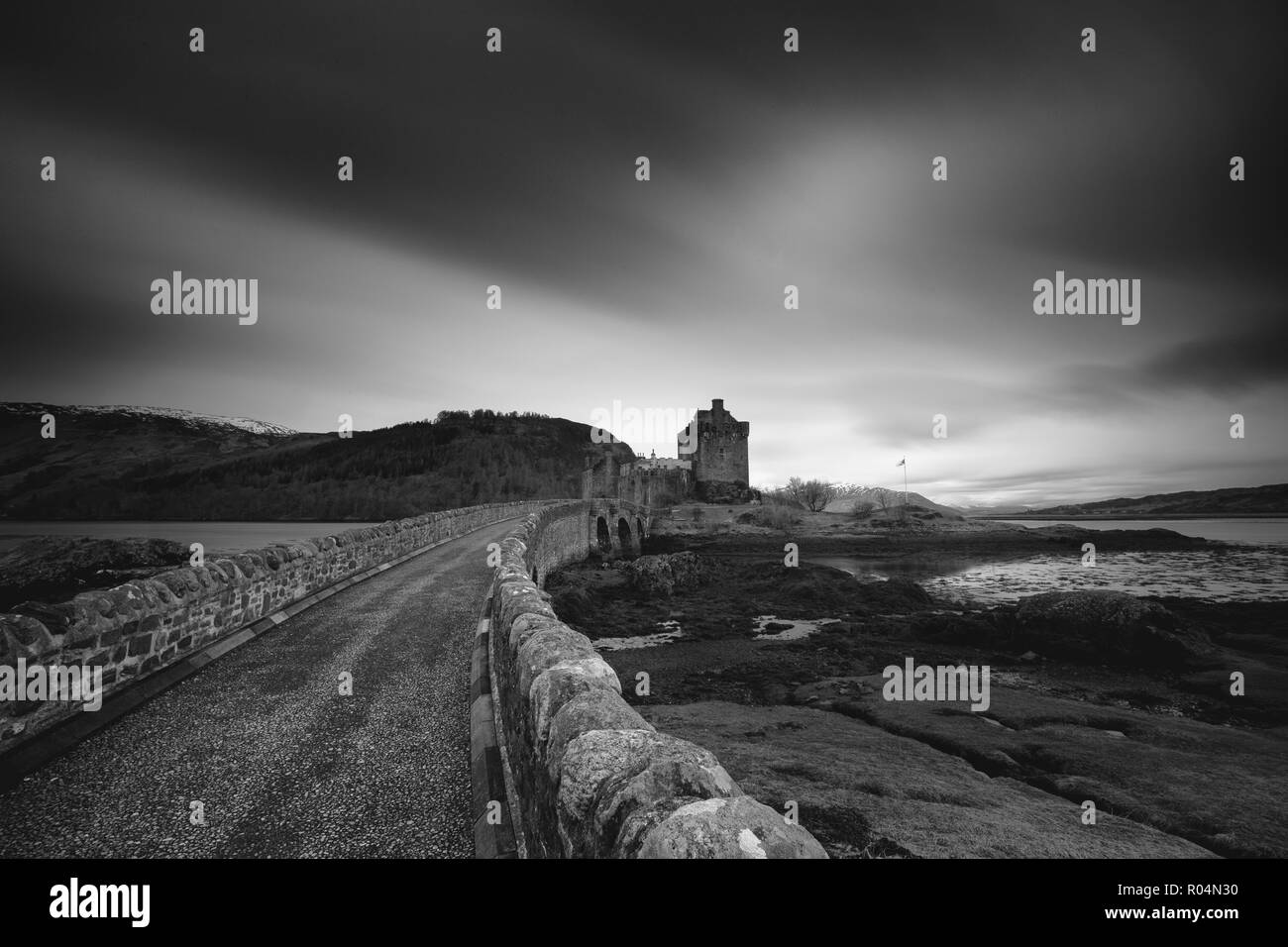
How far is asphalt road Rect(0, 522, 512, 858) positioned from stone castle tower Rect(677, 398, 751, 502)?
186 feet

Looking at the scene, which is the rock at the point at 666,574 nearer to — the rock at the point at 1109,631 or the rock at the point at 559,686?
the rock at the point at 1109,631

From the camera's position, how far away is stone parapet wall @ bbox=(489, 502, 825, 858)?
173cm

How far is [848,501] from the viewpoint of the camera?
338ft

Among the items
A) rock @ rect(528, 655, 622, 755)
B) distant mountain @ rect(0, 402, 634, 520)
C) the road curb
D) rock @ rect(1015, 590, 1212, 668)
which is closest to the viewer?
rock @ rect(528, 655, 622, 755)

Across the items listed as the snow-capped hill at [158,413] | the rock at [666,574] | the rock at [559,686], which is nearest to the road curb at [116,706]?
the rock at [559,686]

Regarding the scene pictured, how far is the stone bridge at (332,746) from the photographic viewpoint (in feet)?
7.29

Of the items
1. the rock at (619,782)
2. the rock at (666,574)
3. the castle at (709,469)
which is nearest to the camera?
the rock at (619,782)

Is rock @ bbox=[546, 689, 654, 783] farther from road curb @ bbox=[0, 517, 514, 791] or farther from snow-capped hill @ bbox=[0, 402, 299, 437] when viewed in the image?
snow-capped hill @ bbox=[0, 402, 299, 437]

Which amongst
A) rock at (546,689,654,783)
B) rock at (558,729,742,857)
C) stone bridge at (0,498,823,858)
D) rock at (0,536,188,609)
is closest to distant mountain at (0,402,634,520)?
rock at (0,536,188,609)

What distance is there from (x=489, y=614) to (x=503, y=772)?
4.68 m

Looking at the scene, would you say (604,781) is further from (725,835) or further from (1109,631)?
(1109,631)

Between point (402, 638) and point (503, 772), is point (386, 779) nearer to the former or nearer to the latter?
point (503, 772)

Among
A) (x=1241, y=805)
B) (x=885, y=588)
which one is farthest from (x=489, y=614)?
(x=885, y=588)
